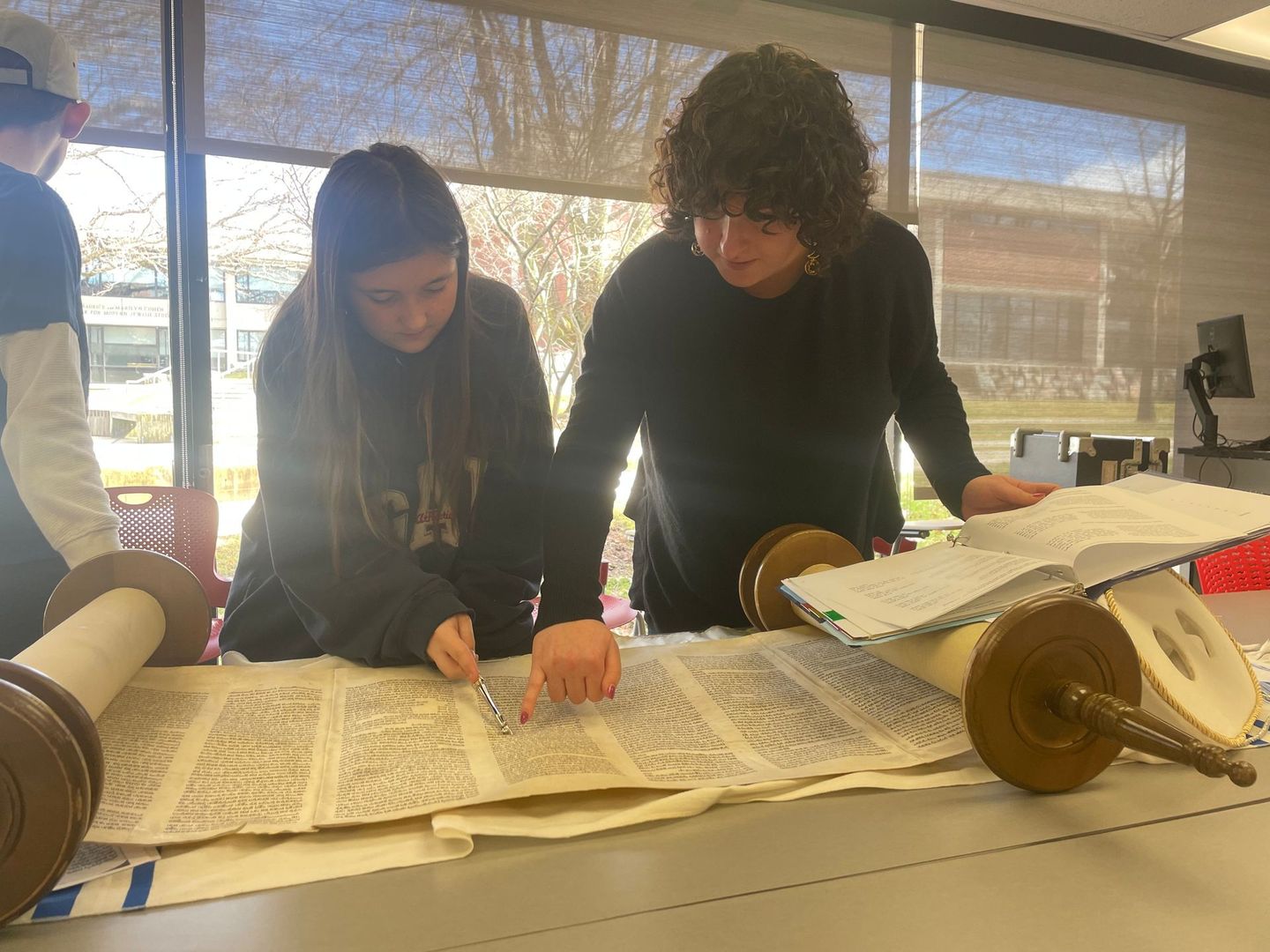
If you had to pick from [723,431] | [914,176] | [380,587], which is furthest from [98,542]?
[914,176]

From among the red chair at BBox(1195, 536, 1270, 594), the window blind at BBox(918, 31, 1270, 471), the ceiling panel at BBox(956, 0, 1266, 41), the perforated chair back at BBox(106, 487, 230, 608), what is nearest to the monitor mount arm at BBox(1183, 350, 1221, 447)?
the window blind at BBox(918, 31, 1270, 471)

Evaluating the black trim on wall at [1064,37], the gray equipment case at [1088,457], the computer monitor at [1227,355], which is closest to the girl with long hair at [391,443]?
the gray equipment case at [1088,457]

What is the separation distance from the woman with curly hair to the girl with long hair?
0.56ft

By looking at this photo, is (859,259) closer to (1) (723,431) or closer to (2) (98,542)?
(1) (723,431)

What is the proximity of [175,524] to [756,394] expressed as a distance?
5.48ft

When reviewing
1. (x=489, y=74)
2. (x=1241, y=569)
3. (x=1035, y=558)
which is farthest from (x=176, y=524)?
(x=1241, y=569)

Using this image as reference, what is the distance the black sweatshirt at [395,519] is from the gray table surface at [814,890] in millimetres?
451

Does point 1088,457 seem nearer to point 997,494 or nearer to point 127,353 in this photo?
point 997,494

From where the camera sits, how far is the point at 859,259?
1.26 meters

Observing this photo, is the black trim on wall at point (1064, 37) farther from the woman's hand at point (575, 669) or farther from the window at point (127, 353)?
the woman's hand at point (575, 669)

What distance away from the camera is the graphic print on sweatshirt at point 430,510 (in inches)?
47.4

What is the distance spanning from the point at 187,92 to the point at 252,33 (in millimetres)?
285

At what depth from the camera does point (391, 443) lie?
1219mm

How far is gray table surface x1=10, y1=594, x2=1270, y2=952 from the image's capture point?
53 cm
